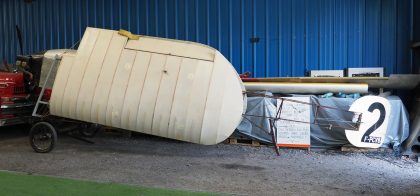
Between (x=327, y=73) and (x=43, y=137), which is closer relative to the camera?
(x=43, y=137)

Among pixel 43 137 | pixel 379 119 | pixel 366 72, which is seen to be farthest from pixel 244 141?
pixel 43 137

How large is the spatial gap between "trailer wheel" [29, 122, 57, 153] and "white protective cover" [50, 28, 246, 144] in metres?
0.37

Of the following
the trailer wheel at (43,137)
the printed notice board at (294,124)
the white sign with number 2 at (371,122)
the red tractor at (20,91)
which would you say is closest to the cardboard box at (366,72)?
the white sign with number 2 at (371,122)

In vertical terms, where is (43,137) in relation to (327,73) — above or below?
below

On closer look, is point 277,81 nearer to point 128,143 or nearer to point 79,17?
point 128,143

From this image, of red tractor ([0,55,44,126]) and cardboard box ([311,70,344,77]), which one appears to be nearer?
red tractor ([0,55,44,126])

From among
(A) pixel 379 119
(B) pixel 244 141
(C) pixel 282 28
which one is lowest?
(B) pixel 244 141

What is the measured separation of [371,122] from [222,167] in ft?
9.62

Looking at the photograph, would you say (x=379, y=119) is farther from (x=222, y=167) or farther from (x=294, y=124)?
(x=222, y=167)

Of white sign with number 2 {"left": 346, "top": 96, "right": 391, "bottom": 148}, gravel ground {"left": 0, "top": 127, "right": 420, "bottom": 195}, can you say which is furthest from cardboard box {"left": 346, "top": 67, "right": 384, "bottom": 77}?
gravel ground {"left": 0, "top": 127, "right": 420, "bottom": 195}

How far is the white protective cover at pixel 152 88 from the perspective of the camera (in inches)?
237

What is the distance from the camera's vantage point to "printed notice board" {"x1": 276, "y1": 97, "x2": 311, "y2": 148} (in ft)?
23.6

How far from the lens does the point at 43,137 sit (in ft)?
22.7

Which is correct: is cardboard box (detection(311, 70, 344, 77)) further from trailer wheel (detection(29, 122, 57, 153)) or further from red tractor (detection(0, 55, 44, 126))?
red tractor (detection(0, 55, 44, 126))
